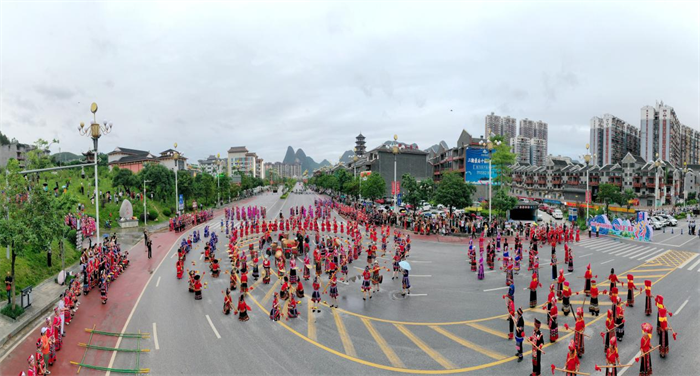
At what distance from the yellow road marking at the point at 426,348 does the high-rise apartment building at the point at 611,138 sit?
126732mm

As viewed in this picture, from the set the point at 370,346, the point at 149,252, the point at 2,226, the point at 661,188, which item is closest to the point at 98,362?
the point at 2,226

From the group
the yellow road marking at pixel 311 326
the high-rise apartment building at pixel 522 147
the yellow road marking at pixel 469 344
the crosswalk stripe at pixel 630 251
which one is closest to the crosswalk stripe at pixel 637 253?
the crosswalk stripe at pixel 630 251

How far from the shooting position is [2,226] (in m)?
13.6

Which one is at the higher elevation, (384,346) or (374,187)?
(374,187)

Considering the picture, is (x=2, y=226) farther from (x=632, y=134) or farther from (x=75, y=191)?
(x=632, y=134)

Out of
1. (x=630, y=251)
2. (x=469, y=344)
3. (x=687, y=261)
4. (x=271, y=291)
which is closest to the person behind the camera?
(x=469, y=344)

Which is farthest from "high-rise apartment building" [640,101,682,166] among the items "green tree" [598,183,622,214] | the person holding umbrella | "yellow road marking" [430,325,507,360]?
"yellow road marking" [430,325,507,360]

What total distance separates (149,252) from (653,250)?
39.1 metres

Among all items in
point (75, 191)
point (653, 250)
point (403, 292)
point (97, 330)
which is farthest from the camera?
point (75, 191)

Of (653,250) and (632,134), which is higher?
(632,134)

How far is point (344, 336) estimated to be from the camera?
12281 mm

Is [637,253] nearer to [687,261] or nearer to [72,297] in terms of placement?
[687,261]

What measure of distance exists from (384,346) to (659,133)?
133 meters

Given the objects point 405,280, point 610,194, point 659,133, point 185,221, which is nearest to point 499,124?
point 659,133
